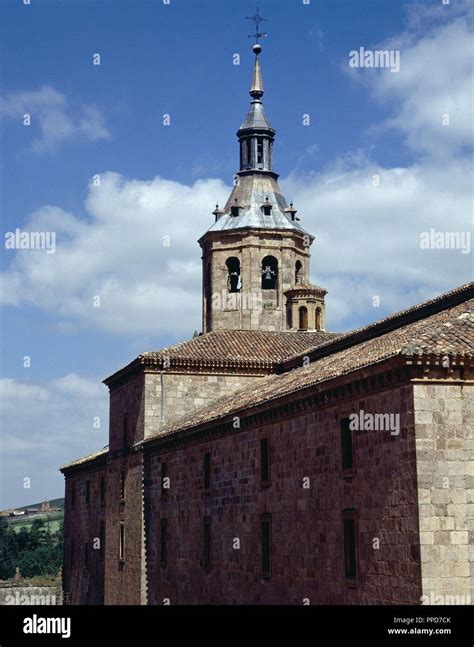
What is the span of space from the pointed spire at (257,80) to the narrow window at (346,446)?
91.1 feet

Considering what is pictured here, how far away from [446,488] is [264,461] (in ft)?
23.5

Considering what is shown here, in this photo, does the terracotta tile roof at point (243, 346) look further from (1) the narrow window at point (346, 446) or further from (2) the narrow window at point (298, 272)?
(1) the narrow window at point (346, 446)

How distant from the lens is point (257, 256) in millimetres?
41250

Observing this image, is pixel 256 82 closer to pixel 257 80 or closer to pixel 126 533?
pixel 257 80

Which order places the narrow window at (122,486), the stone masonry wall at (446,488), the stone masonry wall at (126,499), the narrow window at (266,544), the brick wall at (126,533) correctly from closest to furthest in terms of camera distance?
1. the stone masonry wall at (446,488)
2. the narrow window at (266,544)
3. the brick wall at (126,533)
4. the stone masonry wall at (126,499)
5. the narrow window at (122,486)

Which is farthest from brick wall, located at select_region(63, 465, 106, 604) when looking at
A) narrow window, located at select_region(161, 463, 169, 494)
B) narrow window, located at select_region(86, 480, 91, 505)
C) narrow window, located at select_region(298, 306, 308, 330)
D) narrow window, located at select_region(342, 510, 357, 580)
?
narrow window, located at select_region(342, 510, 357, 580)

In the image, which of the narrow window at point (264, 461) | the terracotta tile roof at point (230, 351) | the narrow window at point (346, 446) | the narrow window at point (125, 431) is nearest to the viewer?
the narrow window at point (346, 446)

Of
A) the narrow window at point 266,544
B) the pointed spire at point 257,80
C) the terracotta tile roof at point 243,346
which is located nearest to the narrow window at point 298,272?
the terracotta tile roof at point 243,346

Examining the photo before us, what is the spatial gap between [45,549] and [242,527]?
63.2m

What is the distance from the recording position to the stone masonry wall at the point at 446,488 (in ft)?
56.4

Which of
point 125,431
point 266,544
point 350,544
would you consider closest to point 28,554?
point 125,431

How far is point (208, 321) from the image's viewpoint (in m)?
42.0

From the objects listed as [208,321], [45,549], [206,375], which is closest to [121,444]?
[206,375]
